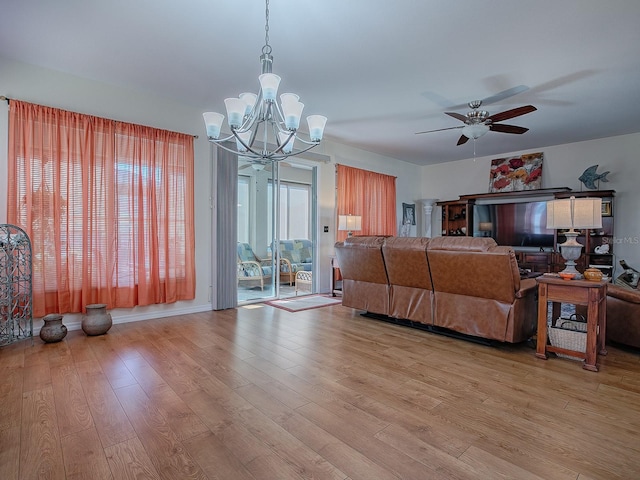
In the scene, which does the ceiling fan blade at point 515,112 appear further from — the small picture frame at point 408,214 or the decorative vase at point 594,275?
the small picture frame at point 408,214

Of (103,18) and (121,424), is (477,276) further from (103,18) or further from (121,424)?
(103,18)

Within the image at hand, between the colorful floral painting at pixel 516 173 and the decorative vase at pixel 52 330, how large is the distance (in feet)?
23.8

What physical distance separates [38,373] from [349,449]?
235 centimetres

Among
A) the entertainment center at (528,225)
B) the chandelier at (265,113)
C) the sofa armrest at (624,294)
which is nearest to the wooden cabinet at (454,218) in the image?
the entertainment center at (528,225)

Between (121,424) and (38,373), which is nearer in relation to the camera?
(121,424)

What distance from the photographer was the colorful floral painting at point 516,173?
252 inches

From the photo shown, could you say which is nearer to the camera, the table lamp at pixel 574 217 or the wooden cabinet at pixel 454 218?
the table lamp at pixel 574 217

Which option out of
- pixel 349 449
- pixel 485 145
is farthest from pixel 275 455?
pixel 485 145

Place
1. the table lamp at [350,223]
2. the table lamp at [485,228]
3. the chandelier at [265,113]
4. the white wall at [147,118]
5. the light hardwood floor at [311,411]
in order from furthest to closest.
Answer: the table lamp at [485,228]
the table lamp at [350,223]
the white wall at [147,118]
the chandelier at [265,113]
the light hardwood floor at [311,411]

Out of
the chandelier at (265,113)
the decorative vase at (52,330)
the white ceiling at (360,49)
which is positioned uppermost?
the white ceiling at (360,49)

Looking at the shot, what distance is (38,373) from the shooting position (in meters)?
2.46

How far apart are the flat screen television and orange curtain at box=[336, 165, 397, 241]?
1.79 m

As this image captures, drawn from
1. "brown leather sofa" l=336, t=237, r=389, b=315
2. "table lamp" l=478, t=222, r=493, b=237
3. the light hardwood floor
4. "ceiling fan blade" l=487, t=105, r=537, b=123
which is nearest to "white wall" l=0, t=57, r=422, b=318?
the light hardwood floor

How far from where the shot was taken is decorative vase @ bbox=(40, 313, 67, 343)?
3.13 metres
